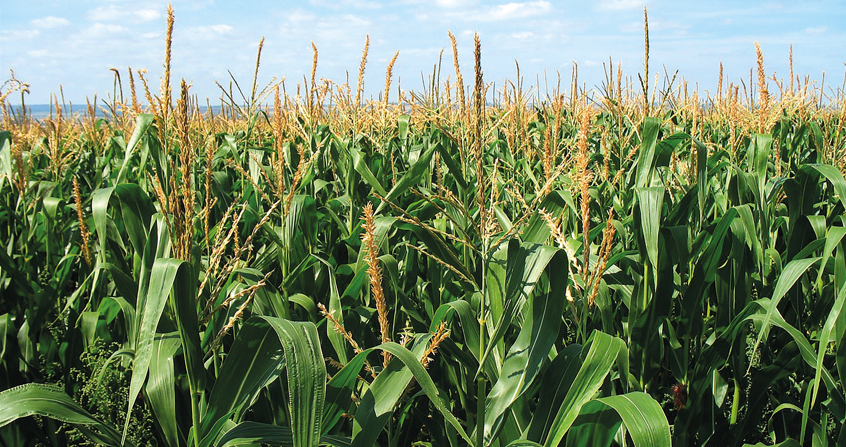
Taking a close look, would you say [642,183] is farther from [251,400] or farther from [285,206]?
[251,400]

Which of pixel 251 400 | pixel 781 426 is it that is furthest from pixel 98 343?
pixel 781 426

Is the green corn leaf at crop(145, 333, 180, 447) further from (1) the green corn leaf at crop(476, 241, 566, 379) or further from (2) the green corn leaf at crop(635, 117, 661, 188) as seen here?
(2) the green corn leaf at crop(635, 117, 661, 188)

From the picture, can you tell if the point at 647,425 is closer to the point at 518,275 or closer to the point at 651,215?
the point at 518,275

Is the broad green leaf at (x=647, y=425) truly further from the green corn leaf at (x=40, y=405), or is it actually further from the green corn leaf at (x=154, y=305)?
the green corn leaf at (x=40, y=405)

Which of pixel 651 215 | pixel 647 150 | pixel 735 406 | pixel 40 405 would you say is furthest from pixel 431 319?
pixel 40 405

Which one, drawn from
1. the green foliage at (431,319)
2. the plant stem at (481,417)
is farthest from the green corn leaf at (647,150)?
the plant stem at (481,417)

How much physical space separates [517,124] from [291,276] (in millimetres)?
2170

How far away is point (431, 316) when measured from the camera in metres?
1.93

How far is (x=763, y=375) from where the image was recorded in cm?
173

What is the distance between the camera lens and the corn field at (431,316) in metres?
1.10

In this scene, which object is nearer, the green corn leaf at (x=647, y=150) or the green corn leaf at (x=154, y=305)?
the green corn leaf at (x=154, y=305)

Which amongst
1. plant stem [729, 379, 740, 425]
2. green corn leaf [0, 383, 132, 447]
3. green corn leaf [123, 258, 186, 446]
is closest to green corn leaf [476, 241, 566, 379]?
green corn leaf [123, 258, 186, 446]

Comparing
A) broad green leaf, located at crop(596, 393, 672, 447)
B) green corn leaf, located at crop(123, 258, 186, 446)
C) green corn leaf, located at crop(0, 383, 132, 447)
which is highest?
green corn leaf, located at crop(123, 258, 186, 446)

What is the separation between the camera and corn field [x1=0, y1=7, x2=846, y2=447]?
110 centimetres
